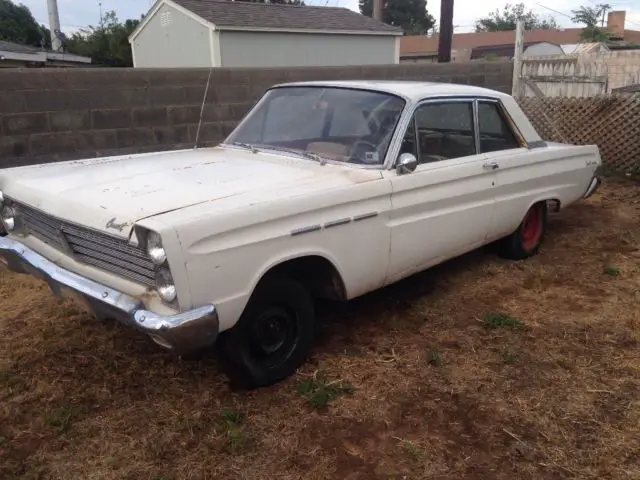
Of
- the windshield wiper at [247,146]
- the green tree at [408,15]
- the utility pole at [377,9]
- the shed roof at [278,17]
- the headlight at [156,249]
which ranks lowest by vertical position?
the headlight at [156,249]

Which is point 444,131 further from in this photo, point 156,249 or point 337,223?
point 156,249

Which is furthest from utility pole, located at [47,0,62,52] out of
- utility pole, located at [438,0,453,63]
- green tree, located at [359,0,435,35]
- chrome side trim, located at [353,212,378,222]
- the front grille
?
green tree, located at [359,0,435,35]

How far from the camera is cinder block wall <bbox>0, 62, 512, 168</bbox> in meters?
6.30

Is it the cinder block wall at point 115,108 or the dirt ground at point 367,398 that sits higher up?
the cinder block wall at point 115,108

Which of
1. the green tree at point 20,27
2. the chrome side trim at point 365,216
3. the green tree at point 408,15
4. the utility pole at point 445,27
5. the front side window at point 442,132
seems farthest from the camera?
the green tree at point 408,15

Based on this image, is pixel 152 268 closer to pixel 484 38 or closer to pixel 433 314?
pixel 433 314

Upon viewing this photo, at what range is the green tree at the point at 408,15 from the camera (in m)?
64.7

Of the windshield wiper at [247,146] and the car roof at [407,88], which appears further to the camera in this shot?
the windshield wiper at [247,146]

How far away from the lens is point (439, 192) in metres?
4.14

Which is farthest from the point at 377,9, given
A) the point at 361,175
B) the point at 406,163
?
the point at 361,175

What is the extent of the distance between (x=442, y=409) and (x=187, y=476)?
1.35 m

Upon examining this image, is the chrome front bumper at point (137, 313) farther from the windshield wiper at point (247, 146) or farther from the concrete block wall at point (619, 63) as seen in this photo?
the concrete block wall at point (619, 63)

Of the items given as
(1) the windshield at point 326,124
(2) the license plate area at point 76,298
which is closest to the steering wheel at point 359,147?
(1) the windshield at point 326,124

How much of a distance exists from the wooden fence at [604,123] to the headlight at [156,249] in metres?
7.69
